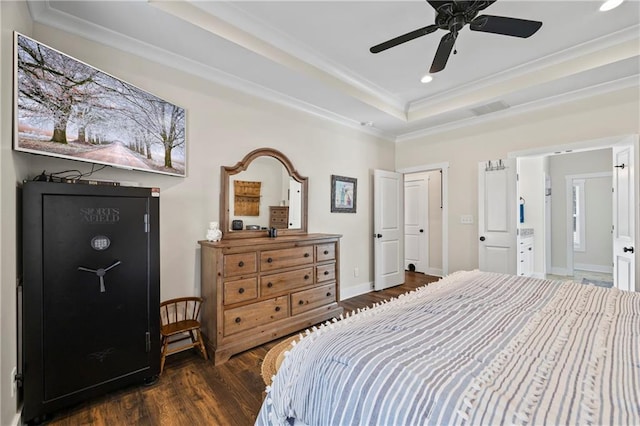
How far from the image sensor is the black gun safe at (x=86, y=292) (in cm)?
159

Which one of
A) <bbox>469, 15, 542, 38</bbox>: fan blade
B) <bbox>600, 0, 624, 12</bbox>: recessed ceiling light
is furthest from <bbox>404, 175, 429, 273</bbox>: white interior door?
<bbox>469, 15, 542, 38</bbox>: fan blade

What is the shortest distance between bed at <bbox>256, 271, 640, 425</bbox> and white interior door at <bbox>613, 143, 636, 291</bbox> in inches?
83.0

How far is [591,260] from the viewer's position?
5793mm

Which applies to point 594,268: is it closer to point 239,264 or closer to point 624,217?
point 624,217

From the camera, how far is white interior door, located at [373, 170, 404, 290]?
14.9 ft

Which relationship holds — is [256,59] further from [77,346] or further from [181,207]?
[77,346]

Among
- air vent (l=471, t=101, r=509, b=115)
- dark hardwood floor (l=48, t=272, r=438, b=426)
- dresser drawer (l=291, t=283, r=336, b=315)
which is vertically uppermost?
air vent (l=471, t=101, r=509, b=115)

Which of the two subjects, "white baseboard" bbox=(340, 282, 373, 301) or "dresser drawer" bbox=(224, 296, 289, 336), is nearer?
"dresser drawer" bbox=(224, 296, 289, 336)

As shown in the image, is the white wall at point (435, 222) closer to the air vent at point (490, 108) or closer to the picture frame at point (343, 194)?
the air vent at point (490, 108)

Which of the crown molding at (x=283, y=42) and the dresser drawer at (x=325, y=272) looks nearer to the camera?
the crown molding at (x=283, y=42)

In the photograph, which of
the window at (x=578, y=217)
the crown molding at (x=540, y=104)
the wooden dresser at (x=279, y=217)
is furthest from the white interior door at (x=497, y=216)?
the window at (x=578, y=217)

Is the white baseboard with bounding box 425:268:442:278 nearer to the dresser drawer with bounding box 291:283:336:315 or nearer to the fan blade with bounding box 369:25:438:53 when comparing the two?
the dresser drawer with bounding box 291:283:336:315

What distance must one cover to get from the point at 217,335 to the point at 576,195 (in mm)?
7460

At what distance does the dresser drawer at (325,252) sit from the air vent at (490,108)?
2.74 metres
